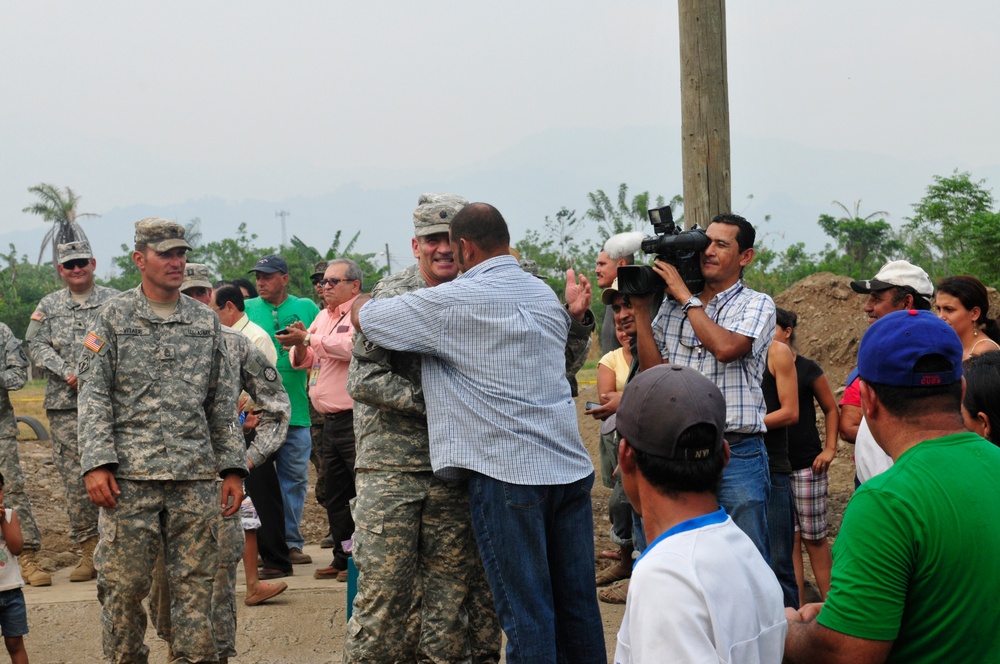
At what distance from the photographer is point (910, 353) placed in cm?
222

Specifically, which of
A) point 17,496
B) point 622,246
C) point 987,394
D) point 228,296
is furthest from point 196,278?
point 987,394

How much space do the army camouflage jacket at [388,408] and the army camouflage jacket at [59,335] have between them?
12.8 feet

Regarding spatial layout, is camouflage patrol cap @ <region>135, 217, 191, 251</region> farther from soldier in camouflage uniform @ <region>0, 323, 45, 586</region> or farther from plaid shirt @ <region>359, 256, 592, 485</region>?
soldier in camouflage uniform @ <region>0, 323, 45, 586</region>

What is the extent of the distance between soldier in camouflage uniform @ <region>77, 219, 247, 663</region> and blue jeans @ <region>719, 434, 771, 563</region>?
239 centimetres

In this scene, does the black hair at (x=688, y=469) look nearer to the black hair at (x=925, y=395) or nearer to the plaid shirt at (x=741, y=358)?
the black hair at (x=925, y=395)

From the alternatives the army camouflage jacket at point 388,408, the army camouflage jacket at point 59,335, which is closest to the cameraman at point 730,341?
the army camouflage jacket at point 388,408

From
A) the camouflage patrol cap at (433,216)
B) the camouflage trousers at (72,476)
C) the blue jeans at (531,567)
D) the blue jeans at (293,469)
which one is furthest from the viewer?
the blue jeans at (293,469)

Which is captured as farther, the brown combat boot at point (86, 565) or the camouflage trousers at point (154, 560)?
the brown combat boot at point (86, 565)

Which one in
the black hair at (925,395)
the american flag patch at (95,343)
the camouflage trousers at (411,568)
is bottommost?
the camouflage trousers at (411,568)

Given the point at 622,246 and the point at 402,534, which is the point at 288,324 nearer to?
the point at 622,246

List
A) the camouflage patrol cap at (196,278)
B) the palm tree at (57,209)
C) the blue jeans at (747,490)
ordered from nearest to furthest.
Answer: the blue jeans at (747,490) → the camouflage patrol cap at (196,278) → the palm tree at (57,209)

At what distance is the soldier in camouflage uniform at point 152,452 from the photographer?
453 cm

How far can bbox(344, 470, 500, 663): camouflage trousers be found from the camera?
402 cm

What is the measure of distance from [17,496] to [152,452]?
3018mm
